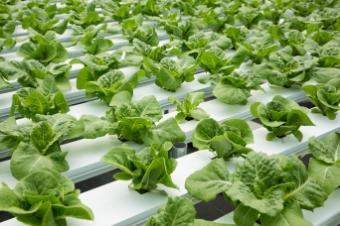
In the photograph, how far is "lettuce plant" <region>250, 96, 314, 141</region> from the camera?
1484 millimetres

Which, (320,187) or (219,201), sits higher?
(320,187)

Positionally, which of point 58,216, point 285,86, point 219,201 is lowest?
point 219,201

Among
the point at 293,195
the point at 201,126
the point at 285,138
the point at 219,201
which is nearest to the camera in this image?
the point at 293,195

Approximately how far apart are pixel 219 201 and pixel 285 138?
0.53 m

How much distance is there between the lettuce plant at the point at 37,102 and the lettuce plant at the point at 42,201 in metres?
0.44

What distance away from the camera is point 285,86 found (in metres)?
2.04

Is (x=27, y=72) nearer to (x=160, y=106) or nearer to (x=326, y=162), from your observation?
(x=160, y=106)

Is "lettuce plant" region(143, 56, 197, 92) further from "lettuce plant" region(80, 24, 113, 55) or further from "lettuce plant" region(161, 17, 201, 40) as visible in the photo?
"lettuce plant" region(161, 17, 201, 40)

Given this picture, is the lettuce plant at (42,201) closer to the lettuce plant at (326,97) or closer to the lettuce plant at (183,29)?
the lettuce plant at (326,97)

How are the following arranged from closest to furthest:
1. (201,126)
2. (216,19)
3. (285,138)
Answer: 1. (201,126)
2. (285,138)
3. (216,19)

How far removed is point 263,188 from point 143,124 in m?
0.47

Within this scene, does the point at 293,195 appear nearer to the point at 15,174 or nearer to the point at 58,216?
the point at 58,216

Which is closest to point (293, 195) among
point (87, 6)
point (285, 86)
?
point (285, 86)

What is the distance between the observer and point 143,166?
121 centimetres
